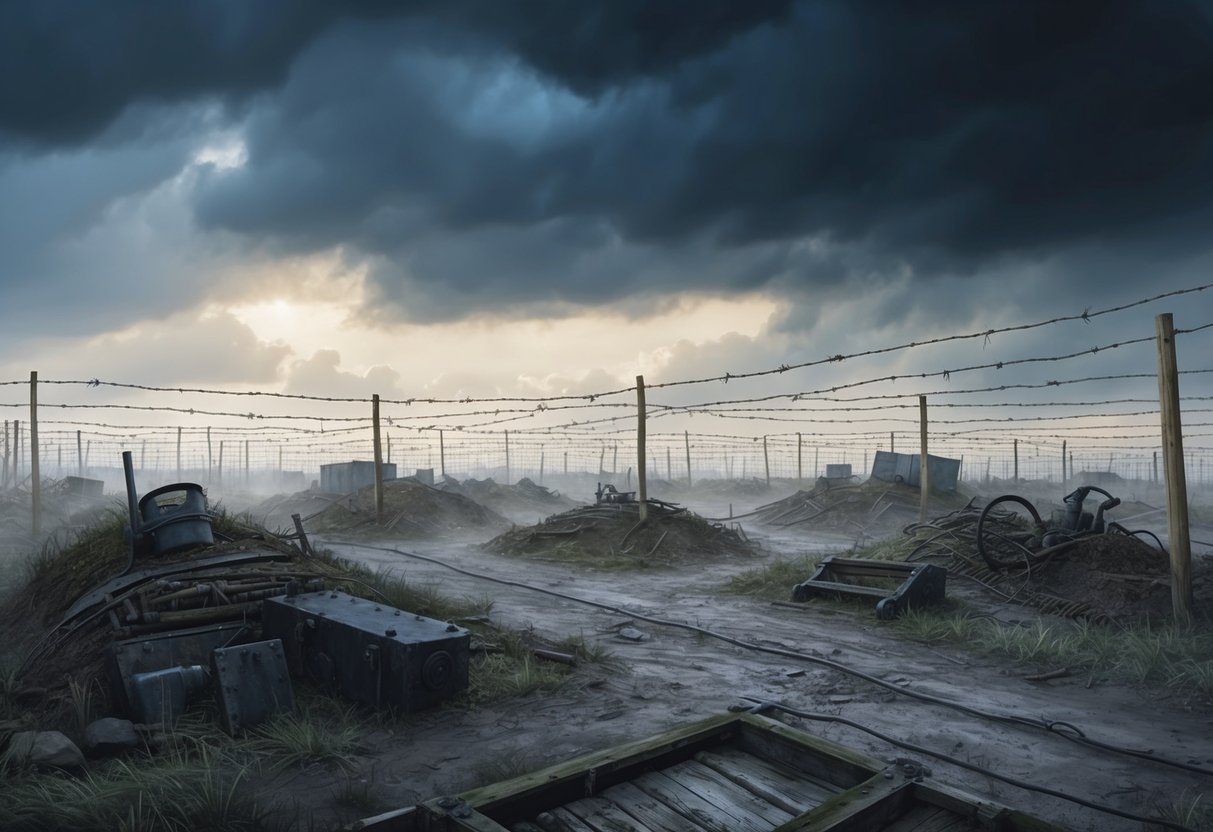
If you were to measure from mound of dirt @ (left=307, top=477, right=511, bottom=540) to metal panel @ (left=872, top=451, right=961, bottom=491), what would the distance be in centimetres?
1236

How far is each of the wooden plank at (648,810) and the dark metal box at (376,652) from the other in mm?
2091

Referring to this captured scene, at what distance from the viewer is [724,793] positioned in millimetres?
3584

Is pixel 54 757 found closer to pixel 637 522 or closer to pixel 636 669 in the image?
pixel 636 669

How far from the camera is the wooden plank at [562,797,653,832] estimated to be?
10.6 ft

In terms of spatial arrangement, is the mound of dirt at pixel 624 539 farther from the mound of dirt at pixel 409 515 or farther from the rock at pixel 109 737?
the rock at pixel 109 737

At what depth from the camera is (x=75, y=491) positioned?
25250 millimetres

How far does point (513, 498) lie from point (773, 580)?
2129 cm

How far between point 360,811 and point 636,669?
3.25m

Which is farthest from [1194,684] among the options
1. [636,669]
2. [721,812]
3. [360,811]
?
[360,811]

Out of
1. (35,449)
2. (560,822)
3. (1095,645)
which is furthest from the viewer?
(35,449)

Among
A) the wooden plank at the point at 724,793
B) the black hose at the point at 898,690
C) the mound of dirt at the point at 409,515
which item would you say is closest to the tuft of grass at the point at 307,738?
the wooden plank at the point at 724,793

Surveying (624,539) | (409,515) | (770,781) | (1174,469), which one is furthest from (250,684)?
(409,515)

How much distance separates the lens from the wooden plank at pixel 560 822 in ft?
10.6

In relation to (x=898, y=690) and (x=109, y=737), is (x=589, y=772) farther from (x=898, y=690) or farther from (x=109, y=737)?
(x=898, y=690)
